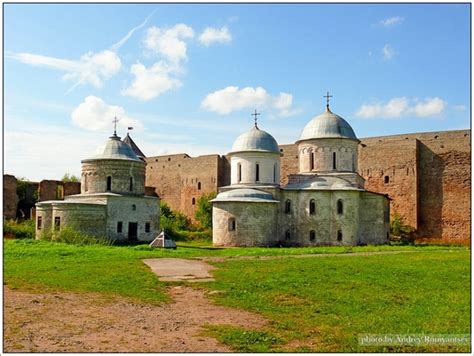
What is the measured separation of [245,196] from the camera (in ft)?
82.3

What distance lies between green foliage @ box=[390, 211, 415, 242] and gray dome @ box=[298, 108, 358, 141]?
20.4 feet

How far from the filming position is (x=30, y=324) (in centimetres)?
742

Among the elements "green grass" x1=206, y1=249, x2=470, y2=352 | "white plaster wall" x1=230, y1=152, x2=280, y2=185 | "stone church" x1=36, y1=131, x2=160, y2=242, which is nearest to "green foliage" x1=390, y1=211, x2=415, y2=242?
"white plaster wall" x1=230, y1=152, x2=280, y2=185

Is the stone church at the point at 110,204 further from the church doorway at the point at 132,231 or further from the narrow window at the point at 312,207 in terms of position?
the narrow window at the point at 312,207

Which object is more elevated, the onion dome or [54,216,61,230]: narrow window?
the onion dome

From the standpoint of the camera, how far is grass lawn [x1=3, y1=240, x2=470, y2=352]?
7.21 metres

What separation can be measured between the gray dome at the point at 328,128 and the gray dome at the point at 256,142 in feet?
5.02

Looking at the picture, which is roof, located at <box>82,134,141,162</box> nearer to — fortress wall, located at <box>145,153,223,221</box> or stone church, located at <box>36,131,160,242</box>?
stone church, located at <box>36,131,160,242</box>

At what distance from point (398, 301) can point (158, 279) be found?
5080 mm

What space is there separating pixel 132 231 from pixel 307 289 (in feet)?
52.1


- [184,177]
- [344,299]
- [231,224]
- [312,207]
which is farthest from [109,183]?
[344,299]

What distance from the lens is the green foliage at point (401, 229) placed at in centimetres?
3077

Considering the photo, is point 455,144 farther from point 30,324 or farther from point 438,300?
point 30,324

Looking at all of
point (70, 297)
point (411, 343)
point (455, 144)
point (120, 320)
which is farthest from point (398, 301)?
point (455, 144)
